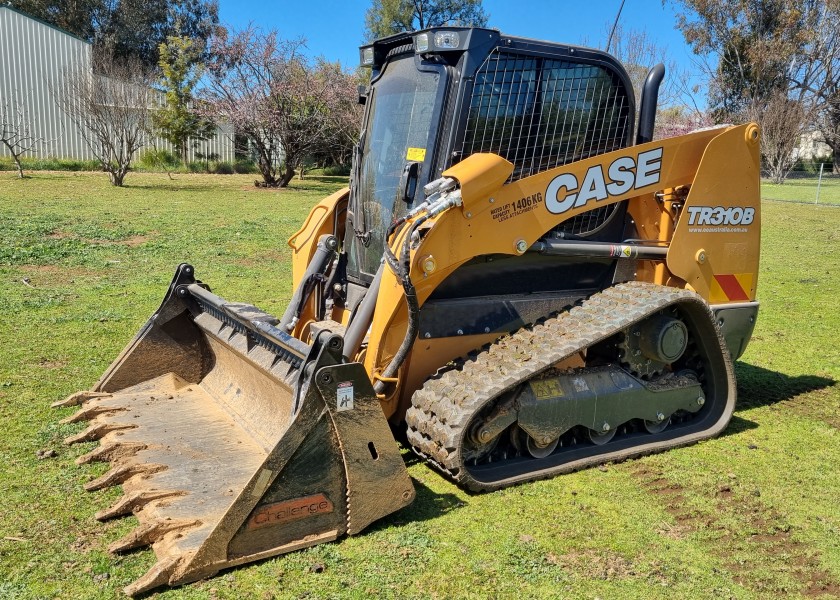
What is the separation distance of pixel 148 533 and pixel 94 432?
1.46m

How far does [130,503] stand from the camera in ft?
12.6

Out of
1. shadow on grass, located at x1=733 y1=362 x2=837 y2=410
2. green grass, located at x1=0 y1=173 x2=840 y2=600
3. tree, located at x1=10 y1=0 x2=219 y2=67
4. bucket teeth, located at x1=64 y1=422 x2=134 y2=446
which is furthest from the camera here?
tree, located at x1=10 y1=0 x2=219 y2=67

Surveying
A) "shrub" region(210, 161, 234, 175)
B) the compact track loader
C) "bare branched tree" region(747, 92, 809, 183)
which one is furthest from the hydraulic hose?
"bare branched tree" region(747, 92, 809, 183)

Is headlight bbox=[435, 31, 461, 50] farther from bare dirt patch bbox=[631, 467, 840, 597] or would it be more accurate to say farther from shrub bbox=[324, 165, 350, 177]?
shrub bbox=[324, 165, 350, 177]

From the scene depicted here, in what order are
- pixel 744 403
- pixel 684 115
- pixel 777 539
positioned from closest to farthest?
pixel 777 539 < pixel 744 403 < pixel 684 115

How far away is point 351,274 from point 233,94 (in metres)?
26.4

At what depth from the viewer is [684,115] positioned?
42.8 meters

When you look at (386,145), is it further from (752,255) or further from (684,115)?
(684,115)

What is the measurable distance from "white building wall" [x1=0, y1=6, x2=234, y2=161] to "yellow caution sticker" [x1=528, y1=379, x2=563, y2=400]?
97.6ft

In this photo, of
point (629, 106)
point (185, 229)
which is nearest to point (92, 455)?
point (629, 106)

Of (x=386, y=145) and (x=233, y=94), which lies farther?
(x=233, y=94)

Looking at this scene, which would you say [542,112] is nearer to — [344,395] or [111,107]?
[344,395]

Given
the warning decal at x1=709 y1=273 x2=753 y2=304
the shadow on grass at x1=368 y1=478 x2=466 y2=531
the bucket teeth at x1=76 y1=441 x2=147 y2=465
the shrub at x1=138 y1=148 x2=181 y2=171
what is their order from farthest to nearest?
the shrub at x1=138 y1=148 x2=181 y2=171 → the warning decal at x1=709 y1=273 x2=753 y2=304 → the bucket teeth at x1=76 y1=441 x2=147 y2=465 → the shadow on grass at x1=368 y1=478 x2=466 y2=531

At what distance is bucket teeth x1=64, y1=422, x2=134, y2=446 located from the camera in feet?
15.6
